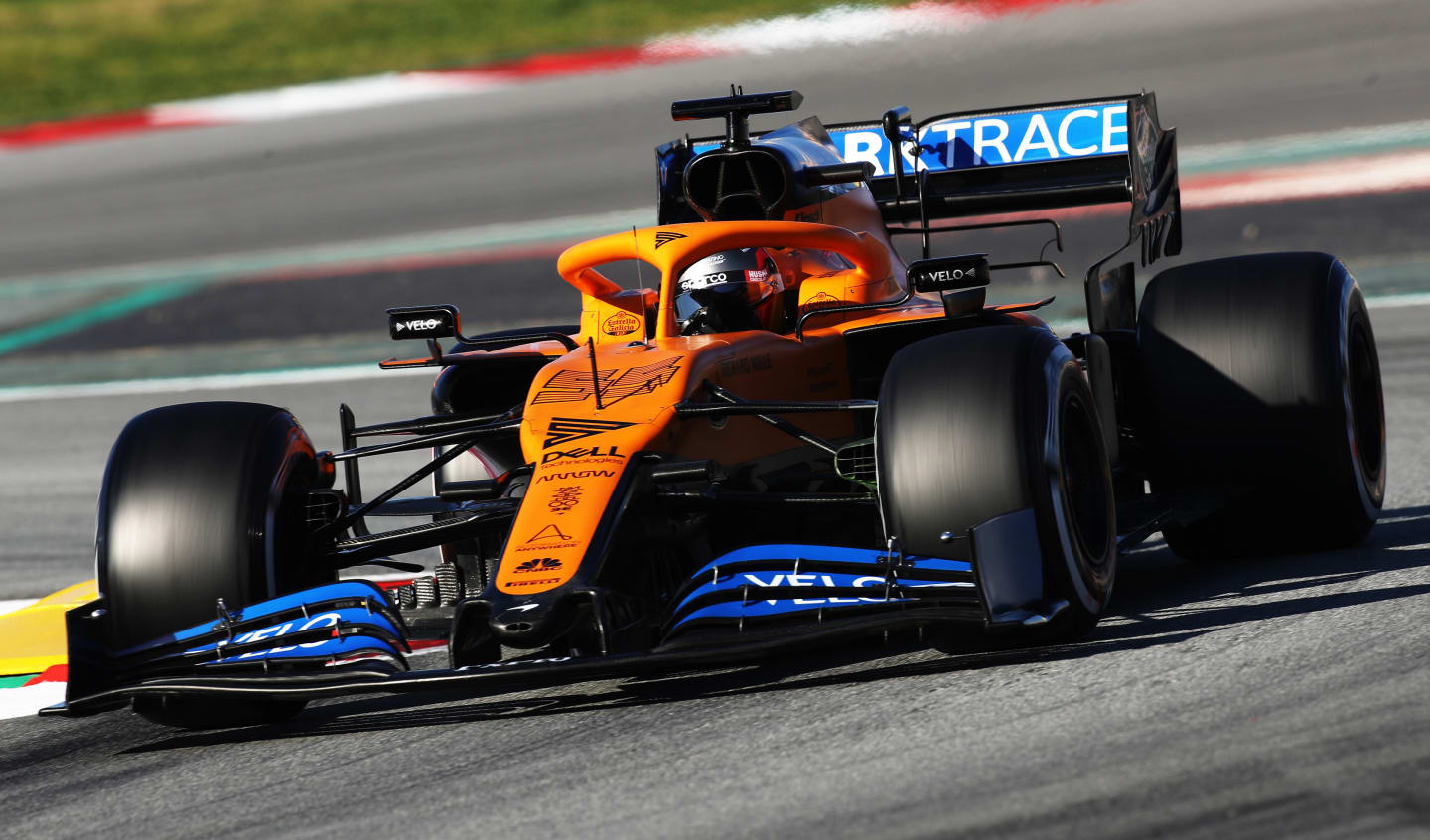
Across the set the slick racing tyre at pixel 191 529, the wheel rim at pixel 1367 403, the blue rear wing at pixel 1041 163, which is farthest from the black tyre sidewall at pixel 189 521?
the wheel rim at pixel 1367 403

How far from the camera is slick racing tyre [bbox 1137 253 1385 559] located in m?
6.46

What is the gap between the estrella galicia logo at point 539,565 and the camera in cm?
509

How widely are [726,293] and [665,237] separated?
31 centimetres

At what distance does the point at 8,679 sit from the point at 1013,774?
13.4ft

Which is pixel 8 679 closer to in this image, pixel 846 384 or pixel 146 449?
pixel 146 449

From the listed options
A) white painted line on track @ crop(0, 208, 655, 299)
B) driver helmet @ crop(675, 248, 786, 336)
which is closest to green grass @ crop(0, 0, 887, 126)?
white painted line on track @ crop(0, 208, 655, 299)

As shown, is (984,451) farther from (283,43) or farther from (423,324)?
(283,43)

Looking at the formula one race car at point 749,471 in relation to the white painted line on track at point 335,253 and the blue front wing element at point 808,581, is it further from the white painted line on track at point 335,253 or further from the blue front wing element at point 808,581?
the white painted line on track at point 335,253

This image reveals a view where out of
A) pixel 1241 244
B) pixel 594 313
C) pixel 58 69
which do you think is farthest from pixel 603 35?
pixel 594 313

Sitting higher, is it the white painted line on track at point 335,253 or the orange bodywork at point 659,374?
the white painted line on track at point 335,253

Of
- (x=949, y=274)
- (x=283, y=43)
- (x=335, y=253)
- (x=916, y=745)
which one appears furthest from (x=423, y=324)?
(x=283, y=43)

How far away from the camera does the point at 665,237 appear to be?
21.1 feet

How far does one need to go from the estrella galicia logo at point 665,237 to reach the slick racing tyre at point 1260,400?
5.67 feet

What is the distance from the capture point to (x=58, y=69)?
24484mm
